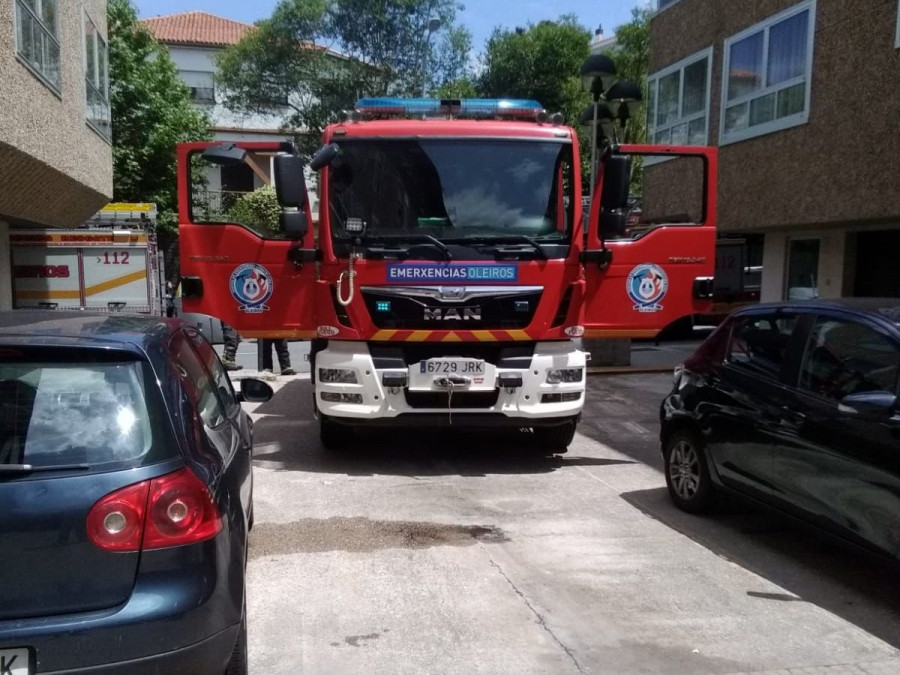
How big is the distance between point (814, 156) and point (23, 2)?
10432 mm

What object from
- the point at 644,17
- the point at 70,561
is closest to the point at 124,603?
the point at 70,561

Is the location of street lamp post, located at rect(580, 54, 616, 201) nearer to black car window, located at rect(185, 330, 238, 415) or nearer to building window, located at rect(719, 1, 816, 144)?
building window, located at rect(719, 1, 816, 144)

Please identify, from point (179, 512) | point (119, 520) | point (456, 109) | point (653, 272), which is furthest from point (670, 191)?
point (119, 520)

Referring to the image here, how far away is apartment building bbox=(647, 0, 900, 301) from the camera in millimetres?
10258

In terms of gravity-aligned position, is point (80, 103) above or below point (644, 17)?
below

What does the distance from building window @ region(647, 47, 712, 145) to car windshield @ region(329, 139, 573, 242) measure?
8.93m

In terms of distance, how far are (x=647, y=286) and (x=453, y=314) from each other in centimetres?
193

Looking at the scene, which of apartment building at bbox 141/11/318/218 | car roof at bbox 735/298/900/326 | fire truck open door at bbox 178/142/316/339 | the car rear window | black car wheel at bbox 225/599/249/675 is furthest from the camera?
apartment building at bbox 141/11/318/218

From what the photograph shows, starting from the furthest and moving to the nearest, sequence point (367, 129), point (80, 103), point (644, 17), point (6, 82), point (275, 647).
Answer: point (644, 17)
point (80, 103)
point (6, 82)
point (367, 129)
point (275, 647)

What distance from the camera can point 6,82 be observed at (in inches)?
316

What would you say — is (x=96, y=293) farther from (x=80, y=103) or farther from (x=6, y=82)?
(x=6, y=82)

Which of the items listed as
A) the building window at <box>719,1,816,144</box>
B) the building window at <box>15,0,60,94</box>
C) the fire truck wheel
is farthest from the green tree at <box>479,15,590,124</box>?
the fire truck wheel

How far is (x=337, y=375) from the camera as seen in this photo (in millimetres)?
6648

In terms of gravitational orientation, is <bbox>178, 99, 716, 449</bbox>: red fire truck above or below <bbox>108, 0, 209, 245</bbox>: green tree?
below
